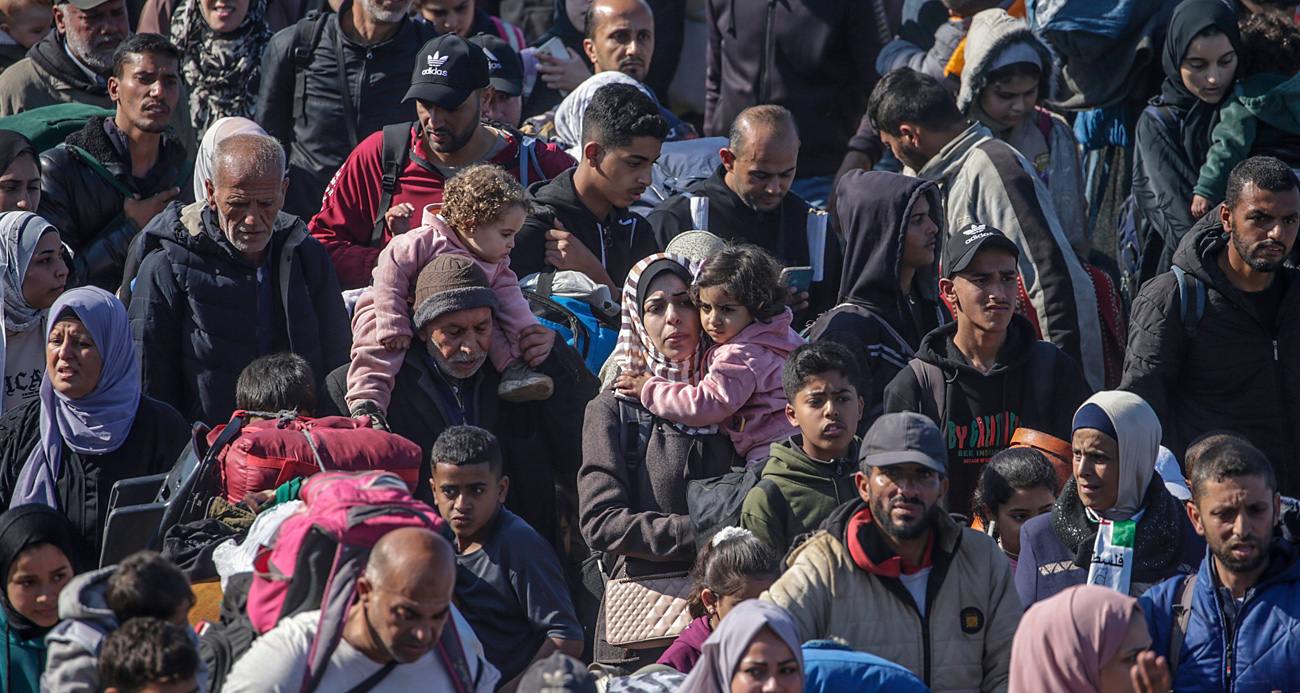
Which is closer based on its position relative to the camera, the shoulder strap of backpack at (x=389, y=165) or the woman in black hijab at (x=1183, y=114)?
the shoulder strap of backpack at (x=389, y=165)

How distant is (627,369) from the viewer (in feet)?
19.4

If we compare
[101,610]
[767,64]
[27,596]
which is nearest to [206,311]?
[27,596]

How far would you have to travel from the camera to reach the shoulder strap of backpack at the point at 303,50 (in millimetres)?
7891

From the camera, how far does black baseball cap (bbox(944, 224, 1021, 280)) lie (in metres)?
6.06

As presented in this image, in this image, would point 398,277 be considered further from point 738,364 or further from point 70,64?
point 70,64

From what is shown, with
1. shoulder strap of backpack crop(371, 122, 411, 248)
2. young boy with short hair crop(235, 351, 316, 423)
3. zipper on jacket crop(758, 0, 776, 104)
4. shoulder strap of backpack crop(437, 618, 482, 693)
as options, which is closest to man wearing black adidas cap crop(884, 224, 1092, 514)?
young boy with short hair crop(235, 351, 316, 423)

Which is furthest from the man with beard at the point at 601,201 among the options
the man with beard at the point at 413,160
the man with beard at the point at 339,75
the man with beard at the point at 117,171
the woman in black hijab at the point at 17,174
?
the woman in black hijab at the point at 17,174

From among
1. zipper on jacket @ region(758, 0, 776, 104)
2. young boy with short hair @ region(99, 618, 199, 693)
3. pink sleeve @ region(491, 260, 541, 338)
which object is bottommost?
young boy with short hair @ region(99, 618, 199, 693)

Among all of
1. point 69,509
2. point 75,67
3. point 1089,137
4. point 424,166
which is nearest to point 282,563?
point 69,509

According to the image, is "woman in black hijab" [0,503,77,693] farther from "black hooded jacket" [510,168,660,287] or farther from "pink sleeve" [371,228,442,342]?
"black hooded jacket" [510,168,660,287]

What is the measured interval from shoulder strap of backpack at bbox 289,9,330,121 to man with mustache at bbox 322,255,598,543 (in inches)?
90.0

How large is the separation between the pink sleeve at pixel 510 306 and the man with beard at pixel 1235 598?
8.24 feet

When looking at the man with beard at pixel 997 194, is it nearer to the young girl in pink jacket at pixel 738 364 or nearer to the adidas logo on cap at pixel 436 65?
the young girl in pink jacket at pixel 738 364

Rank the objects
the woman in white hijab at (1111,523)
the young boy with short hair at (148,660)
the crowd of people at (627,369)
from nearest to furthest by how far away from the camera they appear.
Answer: the young boy with short hair at (148,660) → the crowd of people at (627,369) → the woman in white hijab at (1111,523)
